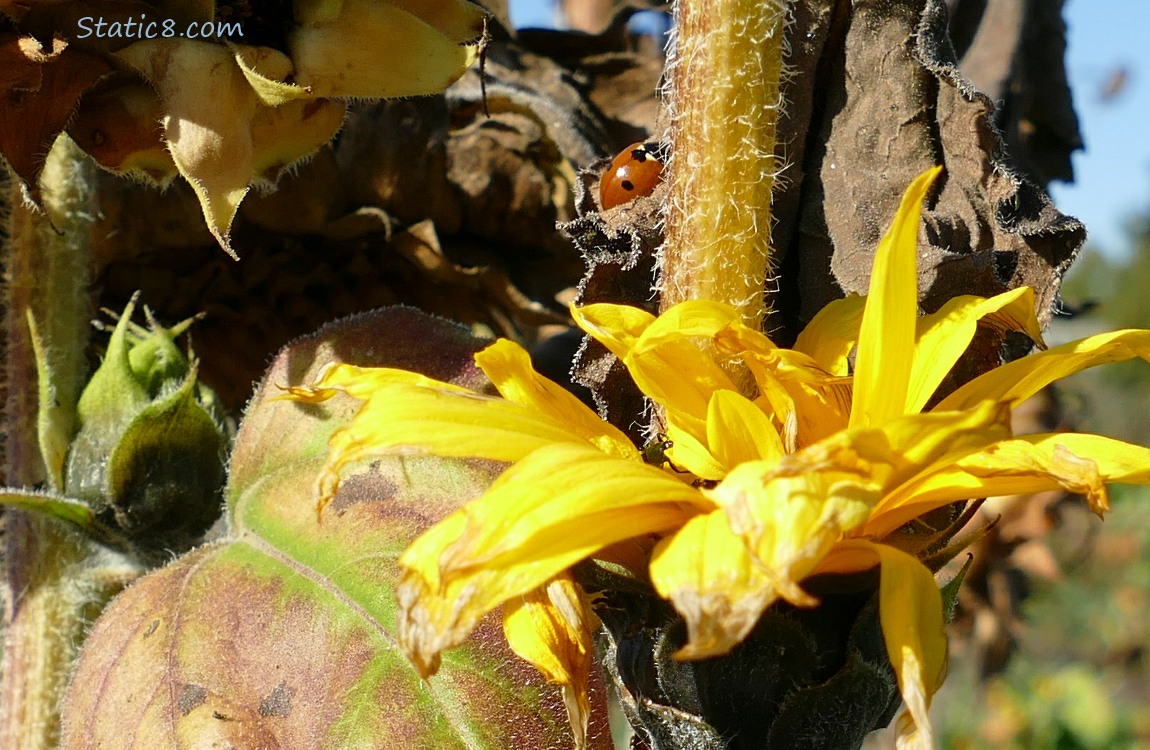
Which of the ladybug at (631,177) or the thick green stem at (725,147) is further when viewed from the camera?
the ladybug at (631,177)

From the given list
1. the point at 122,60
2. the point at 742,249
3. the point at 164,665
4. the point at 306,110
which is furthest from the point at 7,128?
the point at 742,249

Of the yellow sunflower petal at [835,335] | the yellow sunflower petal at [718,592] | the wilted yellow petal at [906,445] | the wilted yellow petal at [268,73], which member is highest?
the wilted yellow petal at [268,73]

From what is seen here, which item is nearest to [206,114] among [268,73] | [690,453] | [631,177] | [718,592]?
[268,73]

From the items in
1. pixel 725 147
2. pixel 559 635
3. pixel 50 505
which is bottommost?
pixel 50 505

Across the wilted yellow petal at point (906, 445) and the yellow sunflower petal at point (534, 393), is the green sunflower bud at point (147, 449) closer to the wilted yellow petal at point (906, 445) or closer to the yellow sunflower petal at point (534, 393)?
the yellow sunflower petal at point (534, 393)

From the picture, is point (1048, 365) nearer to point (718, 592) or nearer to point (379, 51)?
point (718, 592)

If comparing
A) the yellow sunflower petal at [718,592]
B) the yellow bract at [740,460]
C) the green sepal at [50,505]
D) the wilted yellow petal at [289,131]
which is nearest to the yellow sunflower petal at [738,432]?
the yellow bract at [740,460]

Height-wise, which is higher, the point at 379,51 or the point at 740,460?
the point at 379,51
